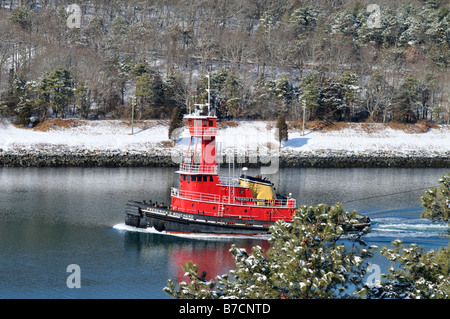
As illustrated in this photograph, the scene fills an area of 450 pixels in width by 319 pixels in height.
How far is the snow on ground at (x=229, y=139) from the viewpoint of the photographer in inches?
2574

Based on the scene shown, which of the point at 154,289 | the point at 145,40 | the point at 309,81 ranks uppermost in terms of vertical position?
the point at 145,40

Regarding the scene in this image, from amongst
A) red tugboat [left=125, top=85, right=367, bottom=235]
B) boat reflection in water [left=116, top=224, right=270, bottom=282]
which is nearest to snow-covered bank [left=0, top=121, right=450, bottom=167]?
red tugboat [left=125, top=85, right=367, bottom=235]

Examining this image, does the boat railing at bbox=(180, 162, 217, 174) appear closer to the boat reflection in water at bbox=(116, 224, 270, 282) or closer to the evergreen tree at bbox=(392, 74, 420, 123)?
the boat reflection in water at bbox=(116, 224, 270, 282)

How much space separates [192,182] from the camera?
3556 cm

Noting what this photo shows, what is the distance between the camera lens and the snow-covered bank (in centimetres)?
6225

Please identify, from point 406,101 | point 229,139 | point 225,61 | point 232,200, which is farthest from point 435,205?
point 225,61

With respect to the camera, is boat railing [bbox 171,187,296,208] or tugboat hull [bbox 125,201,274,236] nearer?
tugboat hull [bbox 125,201,274,236]

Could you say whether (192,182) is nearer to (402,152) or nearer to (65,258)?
(65,258)

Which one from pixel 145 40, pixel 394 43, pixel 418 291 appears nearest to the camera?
pixel 418 291

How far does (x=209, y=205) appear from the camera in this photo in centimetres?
3547

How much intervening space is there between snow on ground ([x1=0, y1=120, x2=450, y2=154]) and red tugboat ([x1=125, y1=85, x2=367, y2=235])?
29734 millimetres
